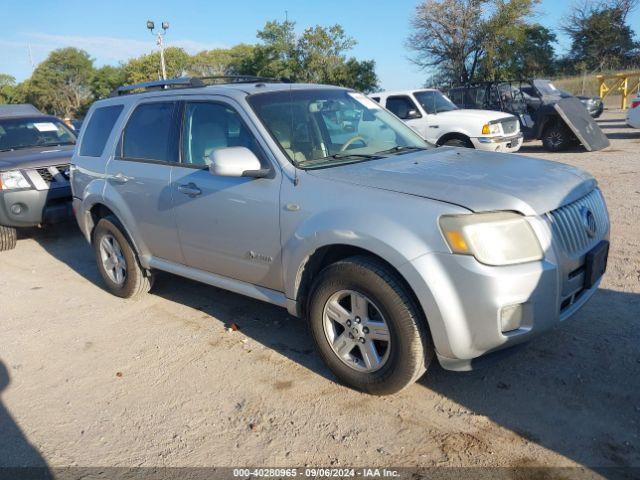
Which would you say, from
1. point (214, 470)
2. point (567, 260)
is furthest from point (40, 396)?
point (567, 260)

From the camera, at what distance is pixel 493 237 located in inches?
115

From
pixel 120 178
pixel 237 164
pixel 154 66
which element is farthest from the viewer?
pixel 154 66

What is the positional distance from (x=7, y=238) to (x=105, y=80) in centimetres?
6648

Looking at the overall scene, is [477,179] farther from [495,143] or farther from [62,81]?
[62,81]

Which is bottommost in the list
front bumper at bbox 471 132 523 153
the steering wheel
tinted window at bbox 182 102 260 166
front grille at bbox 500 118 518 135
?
front bumper at bbox 471 132 523 153

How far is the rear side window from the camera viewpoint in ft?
17.5

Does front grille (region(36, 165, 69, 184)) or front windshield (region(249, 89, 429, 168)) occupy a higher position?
front windshield (region(249, 89, 429, 168))

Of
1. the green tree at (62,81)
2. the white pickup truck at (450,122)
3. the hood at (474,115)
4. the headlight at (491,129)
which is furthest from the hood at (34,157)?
the green tree at (62,81)

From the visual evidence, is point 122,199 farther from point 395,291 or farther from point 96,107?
point 395,291

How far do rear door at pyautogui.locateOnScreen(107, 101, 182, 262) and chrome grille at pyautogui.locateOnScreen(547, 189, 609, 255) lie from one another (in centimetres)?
281

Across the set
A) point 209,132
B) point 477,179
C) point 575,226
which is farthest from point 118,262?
point 575,226

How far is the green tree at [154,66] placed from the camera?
51688 mm

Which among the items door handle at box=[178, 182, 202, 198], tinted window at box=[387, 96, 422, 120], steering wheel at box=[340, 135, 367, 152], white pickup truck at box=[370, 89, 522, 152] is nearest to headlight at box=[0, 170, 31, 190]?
door handle at box=[178, 182, 202, 198]

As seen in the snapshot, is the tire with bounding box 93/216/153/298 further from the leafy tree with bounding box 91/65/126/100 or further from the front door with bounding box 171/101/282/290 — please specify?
the leafy tree with bounding box 91/65/126/100
